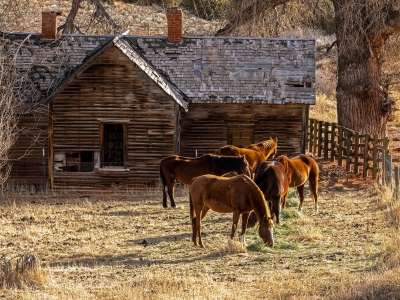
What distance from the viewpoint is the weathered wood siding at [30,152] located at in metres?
25.6

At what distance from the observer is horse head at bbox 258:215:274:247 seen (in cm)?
1485

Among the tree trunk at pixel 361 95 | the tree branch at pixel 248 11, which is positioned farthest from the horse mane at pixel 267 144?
the tree branch at pixel 248 11

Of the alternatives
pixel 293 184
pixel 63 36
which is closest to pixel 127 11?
pixel 63 36

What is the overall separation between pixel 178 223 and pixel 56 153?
8026 mm

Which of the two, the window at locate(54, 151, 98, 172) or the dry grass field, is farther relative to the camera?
the window at locate(54, 151, 98, 172)

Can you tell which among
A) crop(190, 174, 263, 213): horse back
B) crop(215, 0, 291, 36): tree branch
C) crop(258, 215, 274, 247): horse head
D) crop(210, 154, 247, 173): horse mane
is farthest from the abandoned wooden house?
crop(258, 215, 274, 247): horse head

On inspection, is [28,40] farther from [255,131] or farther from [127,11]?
[127,11]

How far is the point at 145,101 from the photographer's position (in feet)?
82.6

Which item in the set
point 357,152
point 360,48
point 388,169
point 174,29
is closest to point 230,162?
point 388,169

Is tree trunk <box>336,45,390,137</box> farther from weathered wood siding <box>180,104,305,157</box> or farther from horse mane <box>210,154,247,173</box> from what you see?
horse mane <box>210,154,247,173</box>

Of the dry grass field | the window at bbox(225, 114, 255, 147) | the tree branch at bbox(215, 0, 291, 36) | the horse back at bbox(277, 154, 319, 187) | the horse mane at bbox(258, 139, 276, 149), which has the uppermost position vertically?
the tree branch at bbox(215, 0, 291, 36)

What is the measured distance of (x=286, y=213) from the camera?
18938 millimetres

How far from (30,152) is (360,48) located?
40.4 feet

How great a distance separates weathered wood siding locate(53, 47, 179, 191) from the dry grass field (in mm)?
2727
